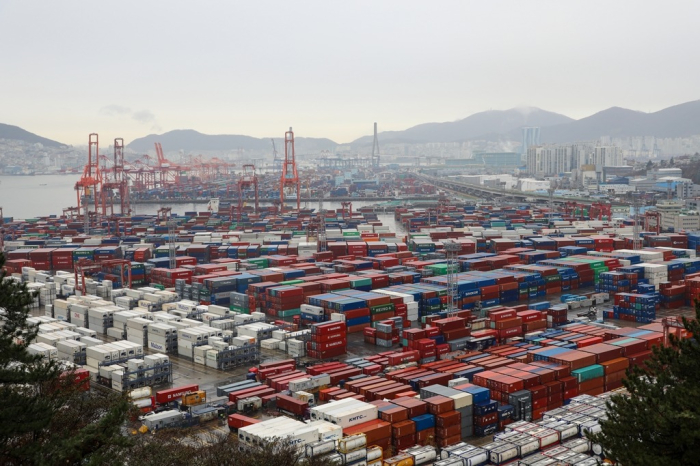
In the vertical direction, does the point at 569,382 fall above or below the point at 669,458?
below

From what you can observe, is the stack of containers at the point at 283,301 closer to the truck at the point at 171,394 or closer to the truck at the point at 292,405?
the truck at the point at 171,394

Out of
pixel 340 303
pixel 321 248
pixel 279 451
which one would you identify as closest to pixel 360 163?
pixel 321 248

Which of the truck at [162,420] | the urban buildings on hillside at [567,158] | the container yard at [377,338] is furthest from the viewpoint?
the urban buildings on hillside at [567,158]

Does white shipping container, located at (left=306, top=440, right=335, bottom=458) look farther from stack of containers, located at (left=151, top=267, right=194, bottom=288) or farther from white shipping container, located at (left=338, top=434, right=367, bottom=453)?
stack of containers, located at (left=151, top=267, right=194, bottom=288)

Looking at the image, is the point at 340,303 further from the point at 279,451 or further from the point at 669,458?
the point at 669,458

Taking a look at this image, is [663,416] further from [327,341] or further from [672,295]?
[672,295]

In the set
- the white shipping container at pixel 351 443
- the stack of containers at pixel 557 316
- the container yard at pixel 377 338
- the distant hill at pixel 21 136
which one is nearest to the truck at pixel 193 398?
the container yard at pixel 377 338

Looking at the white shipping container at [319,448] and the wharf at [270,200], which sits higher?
the wharf at [270,200]
